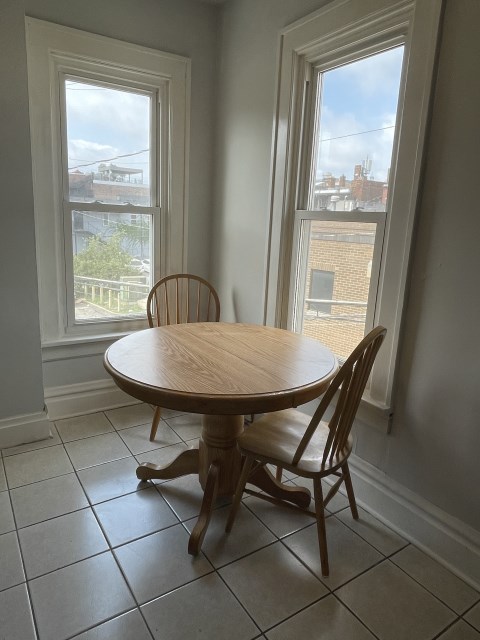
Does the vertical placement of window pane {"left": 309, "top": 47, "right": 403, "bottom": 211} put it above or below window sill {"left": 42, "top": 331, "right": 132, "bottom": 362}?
above

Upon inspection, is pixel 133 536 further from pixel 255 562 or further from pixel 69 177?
pixel 69 177

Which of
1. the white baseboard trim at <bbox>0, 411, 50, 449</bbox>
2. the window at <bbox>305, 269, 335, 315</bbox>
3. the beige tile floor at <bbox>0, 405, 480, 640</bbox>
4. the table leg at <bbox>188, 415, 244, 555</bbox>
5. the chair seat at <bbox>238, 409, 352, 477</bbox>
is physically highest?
the window at <bbox>305, 269, 335, 315</bbox>

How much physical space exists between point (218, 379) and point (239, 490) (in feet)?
1.68

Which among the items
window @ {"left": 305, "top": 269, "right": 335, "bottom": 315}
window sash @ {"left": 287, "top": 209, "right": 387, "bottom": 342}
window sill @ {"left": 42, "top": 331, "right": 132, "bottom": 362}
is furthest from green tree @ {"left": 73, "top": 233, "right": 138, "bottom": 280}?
window @ {"left": 305, "top": 269, "right": 335, "bottom": 315}

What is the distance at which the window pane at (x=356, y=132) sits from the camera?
68.6 inches

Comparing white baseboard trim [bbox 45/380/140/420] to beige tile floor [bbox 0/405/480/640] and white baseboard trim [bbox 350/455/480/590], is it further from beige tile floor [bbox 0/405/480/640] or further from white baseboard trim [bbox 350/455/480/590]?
white baseboard trim [bbox 350/455/480/590]

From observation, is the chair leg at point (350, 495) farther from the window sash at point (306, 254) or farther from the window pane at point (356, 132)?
the window pane at point (356, 132)

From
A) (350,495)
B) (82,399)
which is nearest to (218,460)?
(350,495)

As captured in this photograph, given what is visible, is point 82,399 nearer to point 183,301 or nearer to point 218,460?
point 183,301

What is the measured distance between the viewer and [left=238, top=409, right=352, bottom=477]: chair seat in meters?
1.43

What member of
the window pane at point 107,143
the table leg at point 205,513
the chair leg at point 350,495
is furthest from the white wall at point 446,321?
the window pane at point 107,143

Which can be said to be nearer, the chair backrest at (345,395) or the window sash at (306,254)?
the chair backrest at (345,395)

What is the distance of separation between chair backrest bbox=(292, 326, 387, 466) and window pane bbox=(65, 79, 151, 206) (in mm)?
1853

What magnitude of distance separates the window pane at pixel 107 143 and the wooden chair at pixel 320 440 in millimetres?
1708
